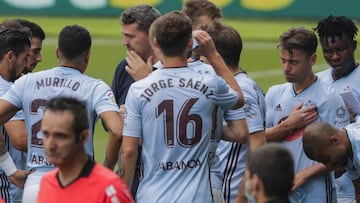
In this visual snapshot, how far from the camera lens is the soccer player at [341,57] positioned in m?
10.0

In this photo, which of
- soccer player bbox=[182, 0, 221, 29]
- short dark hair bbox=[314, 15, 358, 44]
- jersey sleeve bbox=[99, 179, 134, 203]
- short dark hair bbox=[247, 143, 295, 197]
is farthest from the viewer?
soccer player bbox=[182, 0, 221, 29]

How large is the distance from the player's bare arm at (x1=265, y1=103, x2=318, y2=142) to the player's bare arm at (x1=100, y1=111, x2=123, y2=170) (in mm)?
1539

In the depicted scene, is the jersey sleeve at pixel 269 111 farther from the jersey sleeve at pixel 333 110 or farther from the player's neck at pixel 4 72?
the player's neck at pixel 4 72

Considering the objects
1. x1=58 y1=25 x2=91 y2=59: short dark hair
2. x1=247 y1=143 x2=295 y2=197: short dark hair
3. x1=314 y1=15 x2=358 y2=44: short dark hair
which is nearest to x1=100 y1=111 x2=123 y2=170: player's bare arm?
x1=58 y1=25 x2=91 y2=59: short dark hair

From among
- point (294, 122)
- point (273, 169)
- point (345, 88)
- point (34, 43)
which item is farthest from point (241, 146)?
point (273, 169)

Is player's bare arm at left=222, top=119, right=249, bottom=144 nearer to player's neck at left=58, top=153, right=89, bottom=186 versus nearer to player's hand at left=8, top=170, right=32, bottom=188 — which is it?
player's hand at left=8, top=170, right=32, bottom=188

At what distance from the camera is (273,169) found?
20.0 ft

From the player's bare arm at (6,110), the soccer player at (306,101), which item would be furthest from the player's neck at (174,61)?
the soccer player at (306,101)

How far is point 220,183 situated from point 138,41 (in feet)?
4.56

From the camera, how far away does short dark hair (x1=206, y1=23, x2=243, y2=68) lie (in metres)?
9.12

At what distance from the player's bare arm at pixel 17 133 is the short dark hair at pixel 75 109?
2.21 m

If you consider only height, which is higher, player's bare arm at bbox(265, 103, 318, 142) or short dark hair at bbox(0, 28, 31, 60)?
short dark hair at bbox(0, 28, 31, 60)

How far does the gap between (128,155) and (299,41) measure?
209 centimetres

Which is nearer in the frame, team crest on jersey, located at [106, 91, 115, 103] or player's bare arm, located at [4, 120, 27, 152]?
team crest on jersey, located at [106, 91, 115, 103]
